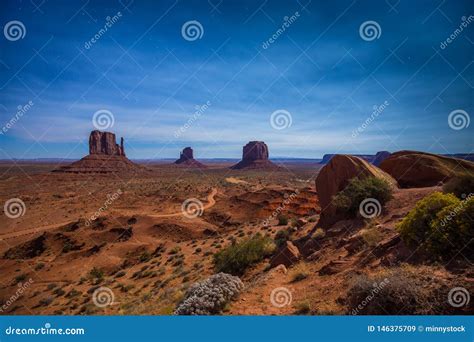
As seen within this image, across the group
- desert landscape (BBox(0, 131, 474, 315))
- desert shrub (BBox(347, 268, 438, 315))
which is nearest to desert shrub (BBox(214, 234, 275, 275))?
desert landscape (BBox(0, 131, 474, 315))

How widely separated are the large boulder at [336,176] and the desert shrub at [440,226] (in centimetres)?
509

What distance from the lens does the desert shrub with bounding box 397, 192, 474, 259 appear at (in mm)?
6027

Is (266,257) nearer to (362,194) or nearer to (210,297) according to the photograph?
(362,194)

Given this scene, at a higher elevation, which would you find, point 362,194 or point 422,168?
point 422,168

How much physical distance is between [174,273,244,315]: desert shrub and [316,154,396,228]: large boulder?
6.90 meters

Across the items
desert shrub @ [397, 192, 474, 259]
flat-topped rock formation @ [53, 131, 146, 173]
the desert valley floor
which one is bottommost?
the desert valley floor

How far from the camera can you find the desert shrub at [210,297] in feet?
20.0

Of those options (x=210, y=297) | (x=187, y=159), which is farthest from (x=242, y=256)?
(x=187, y=159)

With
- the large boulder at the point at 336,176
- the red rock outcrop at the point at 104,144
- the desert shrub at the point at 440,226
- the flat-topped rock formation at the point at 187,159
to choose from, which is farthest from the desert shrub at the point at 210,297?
the flat-topped rock formation at the point at 187,159

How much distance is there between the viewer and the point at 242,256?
10773mm

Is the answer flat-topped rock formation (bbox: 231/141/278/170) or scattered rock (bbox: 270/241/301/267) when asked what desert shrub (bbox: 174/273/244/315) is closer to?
scattered rock (bbox: 270/241/301/267)

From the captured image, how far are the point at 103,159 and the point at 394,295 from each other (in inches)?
3613

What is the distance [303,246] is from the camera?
1104cm

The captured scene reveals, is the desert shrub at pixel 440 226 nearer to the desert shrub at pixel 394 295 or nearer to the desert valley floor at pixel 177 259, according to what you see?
the desert valley floor at pixel 177 259
